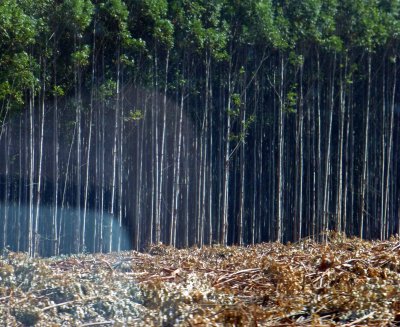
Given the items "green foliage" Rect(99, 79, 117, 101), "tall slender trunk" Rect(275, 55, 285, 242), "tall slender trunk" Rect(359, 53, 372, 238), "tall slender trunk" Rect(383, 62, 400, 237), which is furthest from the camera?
"tall slender trunk" Rect(383, 62, 400, 237)

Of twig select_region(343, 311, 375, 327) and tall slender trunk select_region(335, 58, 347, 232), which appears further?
tall slender trunk select_region(335, 58, 347, 232)

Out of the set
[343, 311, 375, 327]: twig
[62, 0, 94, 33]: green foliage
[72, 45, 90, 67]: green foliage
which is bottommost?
[343, 311, 375, 327]: twig

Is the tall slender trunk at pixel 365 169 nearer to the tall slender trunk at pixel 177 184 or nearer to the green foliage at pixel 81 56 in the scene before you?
the tall slender trunk at pixel 177 184

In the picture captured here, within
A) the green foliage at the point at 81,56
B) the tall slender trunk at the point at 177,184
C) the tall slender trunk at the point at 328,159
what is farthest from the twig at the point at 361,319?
the tall slender trunk at the point at 328,159

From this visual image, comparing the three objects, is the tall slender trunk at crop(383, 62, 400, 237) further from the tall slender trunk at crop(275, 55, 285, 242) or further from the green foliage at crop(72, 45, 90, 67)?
the green foliage at crop(72, 45, 90, 67)

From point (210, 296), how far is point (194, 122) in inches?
447

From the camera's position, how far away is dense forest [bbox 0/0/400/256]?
15.5 metres

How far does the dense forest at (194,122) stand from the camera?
1549 centimetres

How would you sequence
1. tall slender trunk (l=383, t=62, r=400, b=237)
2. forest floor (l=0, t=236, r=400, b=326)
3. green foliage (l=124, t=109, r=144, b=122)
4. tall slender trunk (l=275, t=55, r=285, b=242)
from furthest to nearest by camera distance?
tall slender trunk (l=383, t=62, r=400, b=237)
tall slender trunk (l=275, t=55, r=285, b=242)
green foliage (l=124, t=109, r=144, b=122)
forest floor (l=0, t=236, r=400, b=326)

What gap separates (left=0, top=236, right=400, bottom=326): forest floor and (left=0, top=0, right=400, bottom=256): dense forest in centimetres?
789

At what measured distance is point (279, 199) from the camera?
18531 mm

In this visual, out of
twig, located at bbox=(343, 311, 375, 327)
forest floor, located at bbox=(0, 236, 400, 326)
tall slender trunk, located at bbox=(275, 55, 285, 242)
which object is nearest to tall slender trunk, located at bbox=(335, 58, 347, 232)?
tall slender trunk, located at bbox=(275, 55, 285, 242)

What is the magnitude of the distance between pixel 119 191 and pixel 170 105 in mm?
2237

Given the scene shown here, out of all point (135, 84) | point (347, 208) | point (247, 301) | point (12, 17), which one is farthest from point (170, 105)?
point (247, 301)
